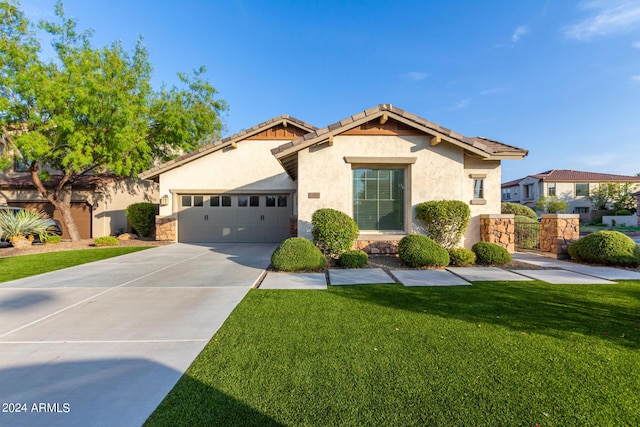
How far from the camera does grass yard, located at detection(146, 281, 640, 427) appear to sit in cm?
222

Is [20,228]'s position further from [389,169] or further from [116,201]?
[389,169]

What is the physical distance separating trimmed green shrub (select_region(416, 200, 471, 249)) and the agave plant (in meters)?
16.3

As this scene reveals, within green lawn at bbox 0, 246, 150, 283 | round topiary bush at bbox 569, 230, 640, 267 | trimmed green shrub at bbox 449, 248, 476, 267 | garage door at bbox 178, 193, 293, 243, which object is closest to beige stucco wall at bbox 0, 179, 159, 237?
garage door at bbox 178, 193, 293, 243

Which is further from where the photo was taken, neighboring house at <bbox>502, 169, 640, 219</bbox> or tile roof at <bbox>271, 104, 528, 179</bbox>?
neighboring house at <bbox>502, 169, 640, 219</bbox>

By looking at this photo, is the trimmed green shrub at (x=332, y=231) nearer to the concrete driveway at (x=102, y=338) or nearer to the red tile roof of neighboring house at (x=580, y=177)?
the concrete driveway at (x=102, y=338)

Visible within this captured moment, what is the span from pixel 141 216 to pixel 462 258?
15671 mm

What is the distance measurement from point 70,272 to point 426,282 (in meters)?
8.82

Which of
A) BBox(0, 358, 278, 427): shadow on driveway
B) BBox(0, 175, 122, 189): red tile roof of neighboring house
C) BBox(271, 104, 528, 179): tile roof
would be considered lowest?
BBox(0, 358, 278, 427): shadow on driveway

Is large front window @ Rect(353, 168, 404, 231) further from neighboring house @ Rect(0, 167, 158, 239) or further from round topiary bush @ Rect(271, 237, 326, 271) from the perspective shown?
neighboring house @ Rect(0, 167, 158, 239)

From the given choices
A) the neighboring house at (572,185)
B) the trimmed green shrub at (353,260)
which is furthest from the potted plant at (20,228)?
the neighboring house at (572,185)

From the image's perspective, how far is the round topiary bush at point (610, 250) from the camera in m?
7.60

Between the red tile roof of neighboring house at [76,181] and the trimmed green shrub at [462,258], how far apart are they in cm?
1869

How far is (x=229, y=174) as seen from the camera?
14.5 m

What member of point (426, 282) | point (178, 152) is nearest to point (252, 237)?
point (178, 152)
